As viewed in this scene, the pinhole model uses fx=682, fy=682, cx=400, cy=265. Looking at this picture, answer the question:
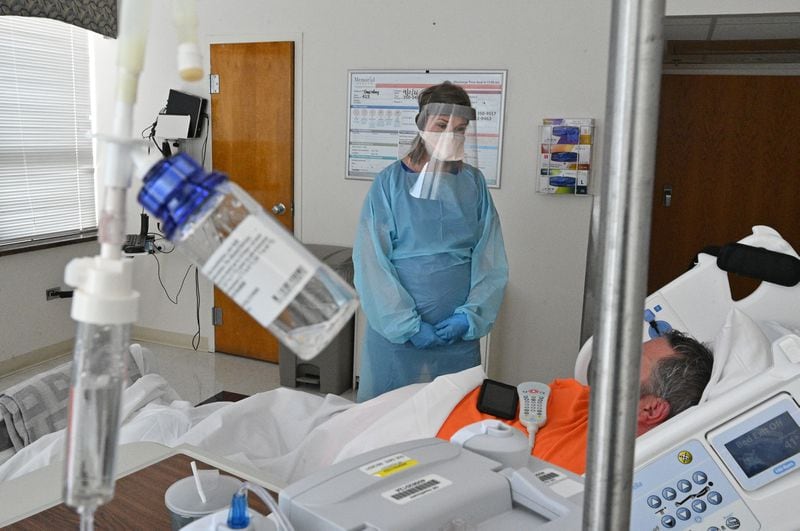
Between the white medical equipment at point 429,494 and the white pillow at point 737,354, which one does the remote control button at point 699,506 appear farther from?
the white pillow at point 737,354

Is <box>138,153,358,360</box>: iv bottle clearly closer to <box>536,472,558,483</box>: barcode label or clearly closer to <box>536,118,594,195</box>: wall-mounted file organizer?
<box>536,472,558,483</box>: barcode label

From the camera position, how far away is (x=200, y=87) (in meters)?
4.49

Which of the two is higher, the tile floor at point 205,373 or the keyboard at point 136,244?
the keyboard at point 136,244

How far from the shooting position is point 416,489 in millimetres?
809

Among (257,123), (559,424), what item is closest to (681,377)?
(559,424)

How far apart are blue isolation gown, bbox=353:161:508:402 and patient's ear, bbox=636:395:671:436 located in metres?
1.08

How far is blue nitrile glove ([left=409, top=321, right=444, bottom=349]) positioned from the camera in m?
2.61

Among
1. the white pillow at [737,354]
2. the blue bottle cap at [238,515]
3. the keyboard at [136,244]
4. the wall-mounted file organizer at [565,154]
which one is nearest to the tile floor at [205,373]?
the keyboard at [136,244]

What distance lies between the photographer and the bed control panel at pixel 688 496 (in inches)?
38.2

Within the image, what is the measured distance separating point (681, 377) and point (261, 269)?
58.6 inches

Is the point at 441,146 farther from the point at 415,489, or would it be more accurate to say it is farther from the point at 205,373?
the point at 205,373

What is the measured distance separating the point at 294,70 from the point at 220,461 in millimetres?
3309

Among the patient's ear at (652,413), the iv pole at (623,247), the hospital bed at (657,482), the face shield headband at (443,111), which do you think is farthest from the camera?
the face shield headband at (443,111)

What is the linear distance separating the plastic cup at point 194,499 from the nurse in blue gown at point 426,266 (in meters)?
1.67
